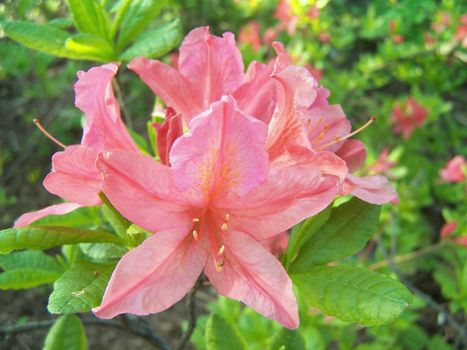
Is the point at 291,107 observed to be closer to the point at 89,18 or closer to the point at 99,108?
the point at 99,108

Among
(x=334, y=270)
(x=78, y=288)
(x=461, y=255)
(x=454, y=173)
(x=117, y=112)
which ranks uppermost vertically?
(x=117, y=112)

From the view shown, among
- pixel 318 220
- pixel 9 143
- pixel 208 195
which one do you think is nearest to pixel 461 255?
pixel 318 220

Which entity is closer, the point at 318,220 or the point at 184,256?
the point at 184,256

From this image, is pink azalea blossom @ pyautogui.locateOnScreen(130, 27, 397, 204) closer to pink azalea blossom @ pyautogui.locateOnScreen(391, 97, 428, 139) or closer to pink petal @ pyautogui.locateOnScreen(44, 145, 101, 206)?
pink petal @ pyautogui.locateOnScreen(44, 145, 101, 206)

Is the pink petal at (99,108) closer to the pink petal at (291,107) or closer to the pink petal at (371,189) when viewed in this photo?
the pink petal at (291,107)

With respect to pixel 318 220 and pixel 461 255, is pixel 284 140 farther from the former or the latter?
pixel 461 255

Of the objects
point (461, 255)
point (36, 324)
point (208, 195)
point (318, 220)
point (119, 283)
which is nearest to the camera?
point (119, 283)

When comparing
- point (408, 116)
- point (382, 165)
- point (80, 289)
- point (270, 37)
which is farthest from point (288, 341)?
point (270, 37)
